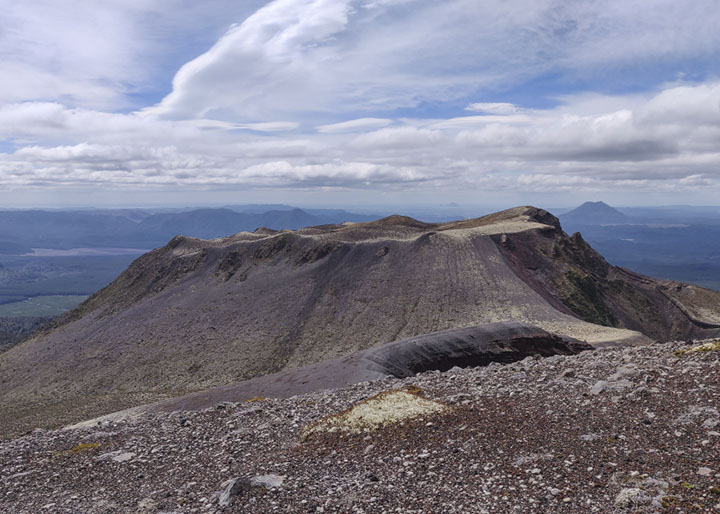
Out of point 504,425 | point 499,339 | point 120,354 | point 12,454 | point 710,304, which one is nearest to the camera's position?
point 504,425

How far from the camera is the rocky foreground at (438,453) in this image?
9266 mm

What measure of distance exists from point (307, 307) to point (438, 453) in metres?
59.3

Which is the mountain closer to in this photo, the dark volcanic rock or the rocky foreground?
the dark volcanic rock

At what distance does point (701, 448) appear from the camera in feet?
31.9

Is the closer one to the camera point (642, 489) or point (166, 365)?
point (642, 489)

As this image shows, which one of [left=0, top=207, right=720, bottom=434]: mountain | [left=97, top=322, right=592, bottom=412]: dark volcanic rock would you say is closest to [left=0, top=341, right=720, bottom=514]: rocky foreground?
[left=97, top=322, right=592, bottom=412]: dark volcanic rock

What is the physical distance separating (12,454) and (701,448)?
60.9 feet

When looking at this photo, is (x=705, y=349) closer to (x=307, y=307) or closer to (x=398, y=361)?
(x=398, y=361)

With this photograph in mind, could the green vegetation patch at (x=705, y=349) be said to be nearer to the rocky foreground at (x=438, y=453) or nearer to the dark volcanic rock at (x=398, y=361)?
the rocky foreground at (x=438, y=453)

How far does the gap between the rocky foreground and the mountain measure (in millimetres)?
30790

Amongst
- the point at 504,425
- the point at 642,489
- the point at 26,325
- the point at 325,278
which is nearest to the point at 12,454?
the point at 504,425

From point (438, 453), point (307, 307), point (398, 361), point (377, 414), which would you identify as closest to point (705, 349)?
point (438, 453)

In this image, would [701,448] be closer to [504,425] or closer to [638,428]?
[638,428]

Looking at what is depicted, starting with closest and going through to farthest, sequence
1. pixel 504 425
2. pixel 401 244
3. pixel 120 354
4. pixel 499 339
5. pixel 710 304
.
Result: pixel 504 425 → pixel 499 339 → pixel 120 354 → pixel 401 244 → pixel 710 304
